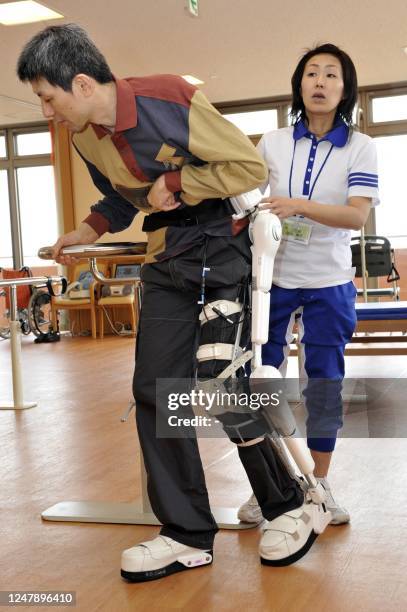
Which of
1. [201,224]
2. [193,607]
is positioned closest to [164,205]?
[201,224]

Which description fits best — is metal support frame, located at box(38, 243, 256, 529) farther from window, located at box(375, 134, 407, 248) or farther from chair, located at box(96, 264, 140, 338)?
window, located at box(375, 134, 407, 248)

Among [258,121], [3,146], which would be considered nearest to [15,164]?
[3,146]

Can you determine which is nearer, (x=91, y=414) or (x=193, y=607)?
(x=193, y=607)

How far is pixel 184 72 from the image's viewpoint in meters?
7.75

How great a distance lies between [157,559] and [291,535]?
0.32 metres

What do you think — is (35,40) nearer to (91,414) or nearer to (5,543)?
(5,543)

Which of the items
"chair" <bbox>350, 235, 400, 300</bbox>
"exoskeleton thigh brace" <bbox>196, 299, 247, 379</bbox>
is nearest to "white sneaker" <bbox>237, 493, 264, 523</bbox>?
"exoskeleton thigh brace" <bbox>196, 299, 247, 379</bbox>

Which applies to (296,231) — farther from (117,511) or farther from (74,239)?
(117,511)

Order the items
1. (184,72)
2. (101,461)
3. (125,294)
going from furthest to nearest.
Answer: (125,294), (184,72), (101,461)

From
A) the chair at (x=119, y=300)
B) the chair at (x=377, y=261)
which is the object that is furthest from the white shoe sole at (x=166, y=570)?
the chair at (x=119, y=300)

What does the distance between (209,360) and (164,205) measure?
1.15 ft

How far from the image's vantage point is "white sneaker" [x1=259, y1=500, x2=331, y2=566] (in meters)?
1.79

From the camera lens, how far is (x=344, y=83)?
196 cm

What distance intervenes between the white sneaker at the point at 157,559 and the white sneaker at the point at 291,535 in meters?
0.17
